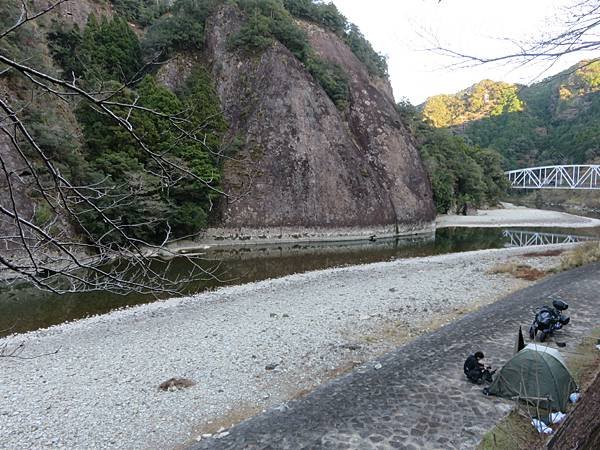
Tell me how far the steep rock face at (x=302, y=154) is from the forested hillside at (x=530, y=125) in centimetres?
4188

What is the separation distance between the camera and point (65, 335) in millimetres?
10516

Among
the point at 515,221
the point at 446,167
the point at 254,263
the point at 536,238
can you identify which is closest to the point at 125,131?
the point at 254,263

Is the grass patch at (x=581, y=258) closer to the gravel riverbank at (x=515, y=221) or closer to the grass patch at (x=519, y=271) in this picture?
the grass patch at (x=519, y=271)

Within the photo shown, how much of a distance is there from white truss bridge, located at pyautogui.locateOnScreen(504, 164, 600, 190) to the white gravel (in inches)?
2519

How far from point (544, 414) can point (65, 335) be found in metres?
11.1

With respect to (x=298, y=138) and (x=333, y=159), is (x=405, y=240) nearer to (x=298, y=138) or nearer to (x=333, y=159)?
(x=333, y=159)

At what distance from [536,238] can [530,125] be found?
240 feet

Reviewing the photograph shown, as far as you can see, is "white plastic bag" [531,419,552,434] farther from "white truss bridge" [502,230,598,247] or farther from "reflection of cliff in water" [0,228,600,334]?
"white truss bridge" [502,230,598,247]

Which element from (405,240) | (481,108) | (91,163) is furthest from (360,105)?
(481,108)

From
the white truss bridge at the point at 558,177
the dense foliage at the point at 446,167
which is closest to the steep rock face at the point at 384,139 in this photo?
the dense foliage at the point at 446,167

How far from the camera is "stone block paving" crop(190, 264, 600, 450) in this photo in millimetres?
5043

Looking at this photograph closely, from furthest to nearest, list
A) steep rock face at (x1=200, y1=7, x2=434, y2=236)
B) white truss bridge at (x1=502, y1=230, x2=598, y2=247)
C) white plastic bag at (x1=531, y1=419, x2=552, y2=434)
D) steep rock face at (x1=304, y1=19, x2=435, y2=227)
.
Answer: steep rock face at (x1=304, y1=19, x2=435, y2=227) < steep rock face at (x1=200, y1=7, x2=434, y2=236) < white truss bridge at (x1=502, y1=230, x2=598, y2=247) < white plastic bag at (x1=531, y1=419, x2=552, y2=434)

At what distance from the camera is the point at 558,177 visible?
239 feet

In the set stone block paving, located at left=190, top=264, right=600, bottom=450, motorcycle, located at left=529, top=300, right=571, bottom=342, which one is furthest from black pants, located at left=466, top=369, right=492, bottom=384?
Result: motorcycle, located at left=529, top=300, right=571, bottom=342
